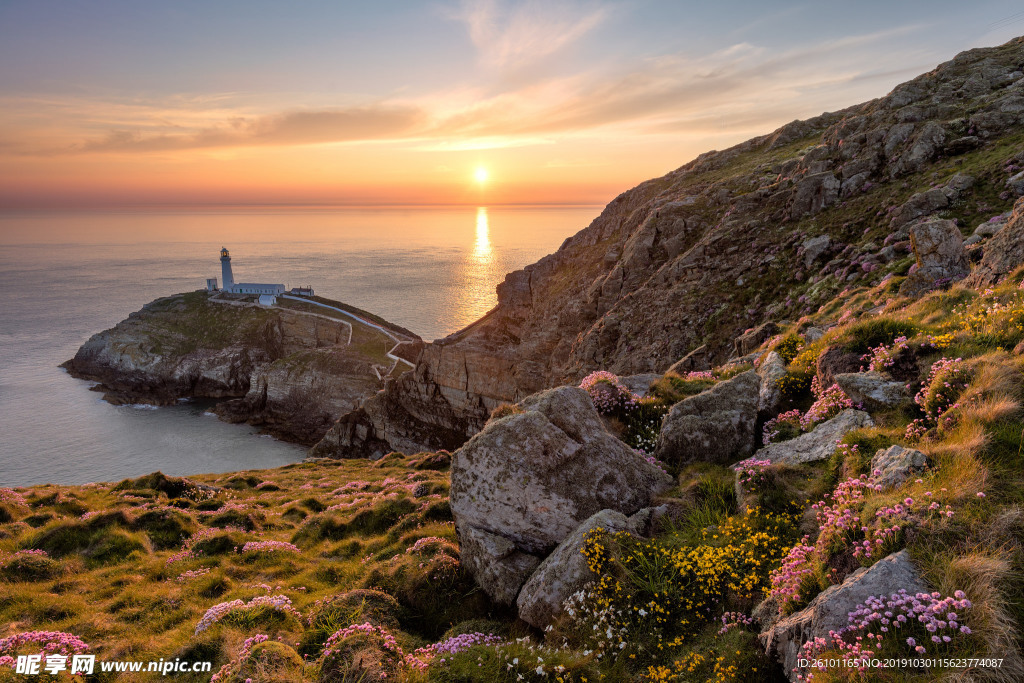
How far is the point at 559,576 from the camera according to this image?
8.31 metres

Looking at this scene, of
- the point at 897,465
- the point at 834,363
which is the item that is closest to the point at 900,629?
the point at 897,465

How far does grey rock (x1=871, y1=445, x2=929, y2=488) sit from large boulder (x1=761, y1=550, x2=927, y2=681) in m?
1.71

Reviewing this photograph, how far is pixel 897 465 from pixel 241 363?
113678 mm

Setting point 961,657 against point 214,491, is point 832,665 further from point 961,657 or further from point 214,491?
point 214,491

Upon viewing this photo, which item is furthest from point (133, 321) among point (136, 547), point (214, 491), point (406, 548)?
point (406, 548)

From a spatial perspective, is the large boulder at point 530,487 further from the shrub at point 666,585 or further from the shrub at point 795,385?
the shrub at point 795,385

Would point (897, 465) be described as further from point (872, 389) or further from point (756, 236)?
point (756, 236)

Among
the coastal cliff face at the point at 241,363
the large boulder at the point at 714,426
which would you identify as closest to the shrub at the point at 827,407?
the large boulder at the point at 714,426

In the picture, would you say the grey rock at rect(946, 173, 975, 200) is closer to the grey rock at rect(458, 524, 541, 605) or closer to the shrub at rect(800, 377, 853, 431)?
the shrub at rect(800, 377, 853, 431)

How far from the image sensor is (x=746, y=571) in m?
7.11

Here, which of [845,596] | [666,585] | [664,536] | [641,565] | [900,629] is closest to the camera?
[900,629]

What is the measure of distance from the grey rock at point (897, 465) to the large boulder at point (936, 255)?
12.6 metres

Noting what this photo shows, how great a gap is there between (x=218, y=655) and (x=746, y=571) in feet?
31.2

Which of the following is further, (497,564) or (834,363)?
(834,363)
